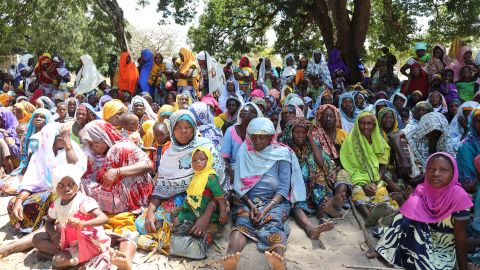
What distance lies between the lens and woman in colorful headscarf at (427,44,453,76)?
8.41 m

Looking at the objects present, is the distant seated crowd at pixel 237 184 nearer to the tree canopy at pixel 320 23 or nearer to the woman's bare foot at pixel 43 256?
the woman's bare foot at pixel 43 256

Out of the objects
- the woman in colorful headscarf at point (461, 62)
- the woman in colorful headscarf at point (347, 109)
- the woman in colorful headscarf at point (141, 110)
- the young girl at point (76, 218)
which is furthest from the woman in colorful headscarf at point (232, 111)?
the woman in colorful headscarf at point (461, 62)

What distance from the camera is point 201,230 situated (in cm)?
349

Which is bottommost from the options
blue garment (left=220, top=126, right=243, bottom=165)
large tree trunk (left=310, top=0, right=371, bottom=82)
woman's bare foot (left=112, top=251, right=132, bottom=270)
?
woman's bare foot (left=112, top=251, right=132, bottom=270)

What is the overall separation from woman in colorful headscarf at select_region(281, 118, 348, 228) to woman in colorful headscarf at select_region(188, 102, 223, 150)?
100 cm

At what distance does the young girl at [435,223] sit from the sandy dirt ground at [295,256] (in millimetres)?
299

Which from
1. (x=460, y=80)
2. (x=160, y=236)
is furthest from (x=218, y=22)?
(x=160, y=236)

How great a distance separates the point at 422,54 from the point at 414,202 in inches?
269

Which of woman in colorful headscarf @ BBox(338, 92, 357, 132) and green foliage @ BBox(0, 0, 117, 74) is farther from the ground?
green foliage @ BBox(0, 0, 117, 74)

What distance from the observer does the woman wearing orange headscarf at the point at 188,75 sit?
8172 millimetres

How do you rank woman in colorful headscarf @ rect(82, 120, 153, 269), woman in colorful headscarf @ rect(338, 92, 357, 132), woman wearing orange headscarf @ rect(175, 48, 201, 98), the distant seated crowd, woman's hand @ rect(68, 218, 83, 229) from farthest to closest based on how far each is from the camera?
woman wearing orange headscarf @ rect(175, 48, 201, 98), woman in colorful headscarf @ rect(338, 92, 357, 132), woman in colorful headscarf @ rect(82, 120, 153, 269), the distant seated crowd, woman's hand @ rect(68, 218, 83, 229)

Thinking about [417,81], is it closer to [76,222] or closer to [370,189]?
[370,189]

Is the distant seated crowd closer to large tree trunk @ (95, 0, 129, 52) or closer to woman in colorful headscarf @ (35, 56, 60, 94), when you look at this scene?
woman in colorful headscarf @ (35, 56, 60, 94)

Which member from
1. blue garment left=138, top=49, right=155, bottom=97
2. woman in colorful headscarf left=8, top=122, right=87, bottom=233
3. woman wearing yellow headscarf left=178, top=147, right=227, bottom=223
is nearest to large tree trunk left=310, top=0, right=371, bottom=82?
blue garment left=138, top=49, right=155, bottom=97
